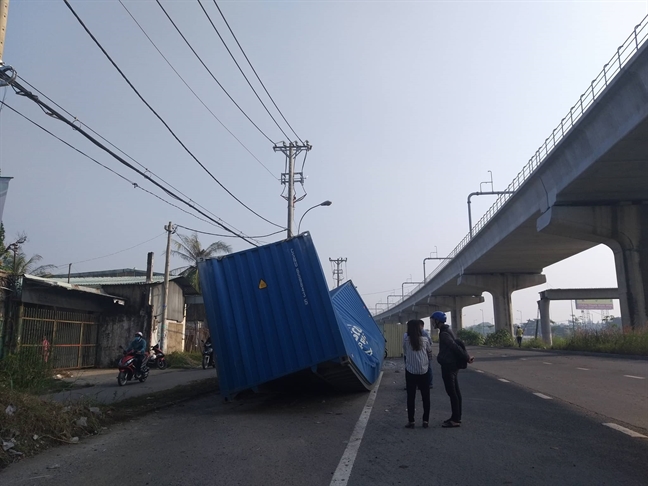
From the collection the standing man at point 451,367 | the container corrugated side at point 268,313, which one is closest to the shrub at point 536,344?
the container corrugated side at point 268,313

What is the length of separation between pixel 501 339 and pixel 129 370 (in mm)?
37795

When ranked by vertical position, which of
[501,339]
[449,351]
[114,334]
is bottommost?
[501,339]

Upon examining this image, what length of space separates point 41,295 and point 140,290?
5.65 metres

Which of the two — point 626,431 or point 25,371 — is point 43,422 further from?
point 626,431

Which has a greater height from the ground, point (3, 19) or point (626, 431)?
point (3, 19)

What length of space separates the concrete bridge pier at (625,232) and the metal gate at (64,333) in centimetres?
1999

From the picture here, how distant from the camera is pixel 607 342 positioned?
25.8 meters

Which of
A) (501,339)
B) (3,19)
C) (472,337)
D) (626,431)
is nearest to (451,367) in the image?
(626,431)

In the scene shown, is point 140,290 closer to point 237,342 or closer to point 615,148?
point 237,342

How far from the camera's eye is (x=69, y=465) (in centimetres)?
578

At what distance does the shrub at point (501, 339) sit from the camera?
44.6m

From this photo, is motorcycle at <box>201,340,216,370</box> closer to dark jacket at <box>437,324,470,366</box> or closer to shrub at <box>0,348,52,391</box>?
shrub at <box>0,348,52,391</box>

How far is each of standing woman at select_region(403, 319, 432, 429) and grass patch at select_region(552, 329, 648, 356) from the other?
59.7 feet

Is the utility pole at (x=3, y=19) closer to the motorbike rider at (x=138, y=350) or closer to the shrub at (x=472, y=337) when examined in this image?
the motorbike rider at (x=138, y=350)
